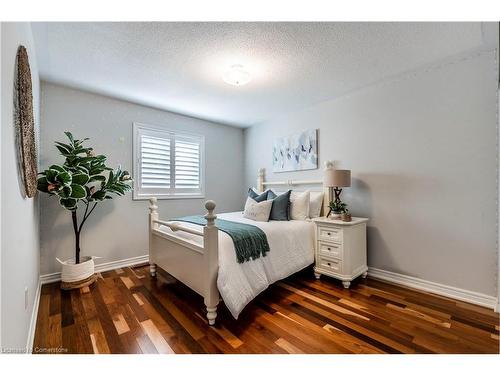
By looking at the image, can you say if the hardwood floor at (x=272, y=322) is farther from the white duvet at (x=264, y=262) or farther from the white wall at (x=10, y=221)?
the white wall at (x=10, y=221)

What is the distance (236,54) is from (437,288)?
3.05 meters

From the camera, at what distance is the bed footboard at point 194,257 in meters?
1.78

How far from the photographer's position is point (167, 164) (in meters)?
3.60

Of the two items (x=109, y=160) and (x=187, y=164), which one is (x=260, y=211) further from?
(x=109, y=160)

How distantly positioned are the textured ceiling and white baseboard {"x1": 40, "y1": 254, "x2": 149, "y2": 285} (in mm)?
2262

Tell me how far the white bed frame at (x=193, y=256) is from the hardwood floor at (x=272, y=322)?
215 millimetres

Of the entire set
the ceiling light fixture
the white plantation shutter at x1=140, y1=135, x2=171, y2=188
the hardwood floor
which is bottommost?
the hardwood floor

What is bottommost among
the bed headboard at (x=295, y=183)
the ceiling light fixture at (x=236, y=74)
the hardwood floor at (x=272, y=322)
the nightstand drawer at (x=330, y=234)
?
the hardwood floor at (x=272, y=322)

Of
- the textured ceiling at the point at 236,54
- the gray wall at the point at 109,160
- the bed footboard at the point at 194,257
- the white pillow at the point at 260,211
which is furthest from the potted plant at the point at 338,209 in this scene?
the gray wall at the point at 109,160

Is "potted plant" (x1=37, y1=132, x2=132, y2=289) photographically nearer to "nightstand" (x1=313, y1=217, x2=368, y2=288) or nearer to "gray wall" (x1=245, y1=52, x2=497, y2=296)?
"nightstand" (x1=313, y1=217, x2=368, y2=288)

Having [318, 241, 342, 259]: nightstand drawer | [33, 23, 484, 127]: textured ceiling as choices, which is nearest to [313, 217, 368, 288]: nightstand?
[318, 241, 342, 259]: nightstand drawer

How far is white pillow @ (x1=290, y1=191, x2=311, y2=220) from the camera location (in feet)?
9.75

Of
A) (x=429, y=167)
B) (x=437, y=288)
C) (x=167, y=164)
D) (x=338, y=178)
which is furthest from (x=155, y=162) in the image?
(x=437, y=288)
